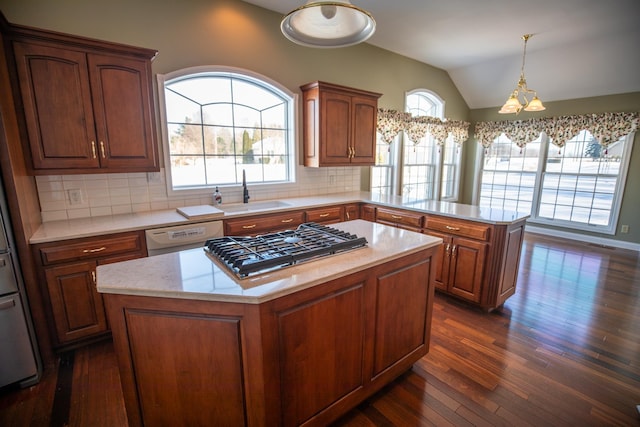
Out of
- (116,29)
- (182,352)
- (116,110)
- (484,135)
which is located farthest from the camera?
(484,135)

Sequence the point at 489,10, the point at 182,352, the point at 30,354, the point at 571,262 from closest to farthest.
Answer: the point at 182,352
the point at 30,354
the point at 489,10
the point at 571,262

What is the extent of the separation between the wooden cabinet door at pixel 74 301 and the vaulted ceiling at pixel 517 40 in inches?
117

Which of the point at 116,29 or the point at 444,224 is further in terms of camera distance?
the point at 444,224

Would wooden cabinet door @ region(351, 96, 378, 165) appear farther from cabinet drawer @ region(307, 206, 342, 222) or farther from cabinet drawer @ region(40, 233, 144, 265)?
cabinet drawer @ region(40, 233, 144, 265)

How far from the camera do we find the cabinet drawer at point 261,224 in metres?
2.68

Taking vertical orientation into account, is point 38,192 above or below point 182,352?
above

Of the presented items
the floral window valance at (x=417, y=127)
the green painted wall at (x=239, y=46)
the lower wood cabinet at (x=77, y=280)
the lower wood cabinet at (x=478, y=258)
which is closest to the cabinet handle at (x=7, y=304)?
the lower wood cabinet at (x=77, y=280)

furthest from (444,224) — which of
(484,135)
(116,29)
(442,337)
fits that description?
(484,135)

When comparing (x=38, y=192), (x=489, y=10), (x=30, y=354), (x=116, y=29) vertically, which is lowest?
(x=30, y=354)

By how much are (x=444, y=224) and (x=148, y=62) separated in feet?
9.51

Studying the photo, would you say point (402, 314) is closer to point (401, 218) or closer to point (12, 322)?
point (401, 218)

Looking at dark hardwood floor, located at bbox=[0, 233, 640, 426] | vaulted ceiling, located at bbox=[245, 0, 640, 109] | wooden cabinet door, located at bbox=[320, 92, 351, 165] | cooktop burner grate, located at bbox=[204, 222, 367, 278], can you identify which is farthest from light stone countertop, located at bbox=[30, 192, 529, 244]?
vaulted ceiling, located at bbox=[245, 0, 640, 109]

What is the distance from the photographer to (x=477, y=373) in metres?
1.98

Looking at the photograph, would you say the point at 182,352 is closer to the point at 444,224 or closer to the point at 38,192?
the point at 38,192
